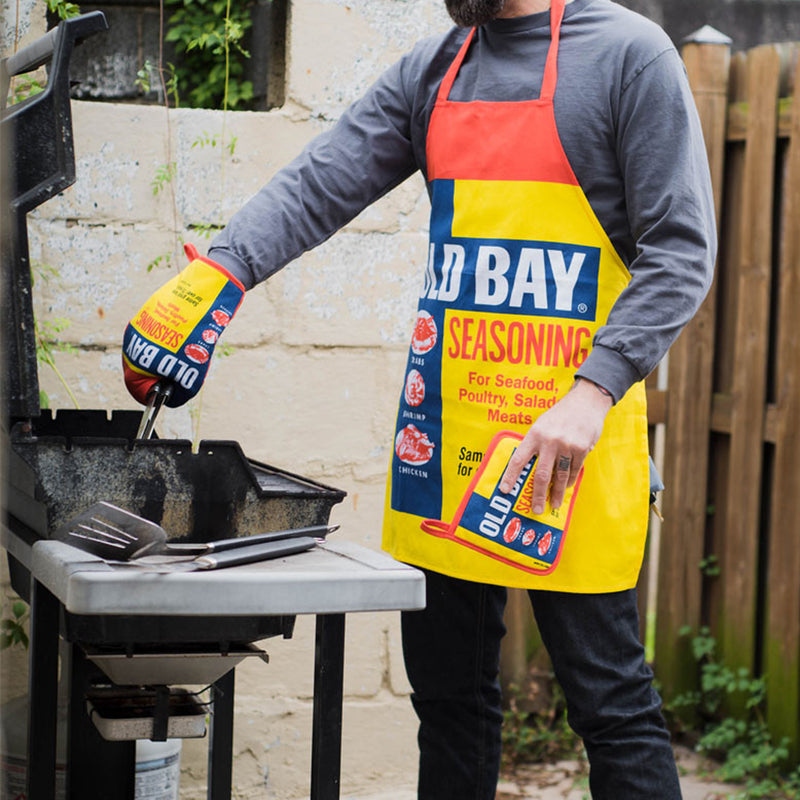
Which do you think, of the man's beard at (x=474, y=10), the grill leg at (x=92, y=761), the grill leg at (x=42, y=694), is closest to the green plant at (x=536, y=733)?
the grill leg at (x=92, y=761)

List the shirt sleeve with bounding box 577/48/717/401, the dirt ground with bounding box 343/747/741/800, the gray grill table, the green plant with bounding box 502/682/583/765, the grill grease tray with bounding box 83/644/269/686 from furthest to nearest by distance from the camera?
1. the green plant with bounding box 502/682/583/765
2. the dirt ground with bounding box 343/747/741/800
3. the shirt sleeve with bounding box 577/48/717/401
4. the grill grease tray with bounding box 83/644/269/686
5. the gray grill table

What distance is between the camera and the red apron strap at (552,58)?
6.63 ft

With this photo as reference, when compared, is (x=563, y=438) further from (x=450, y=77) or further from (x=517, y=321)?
(x=450, y=77)

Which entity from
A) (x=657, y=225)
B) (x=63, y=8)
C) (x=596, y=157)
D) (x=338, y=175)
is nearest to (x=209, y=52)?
(x=63, y=8)

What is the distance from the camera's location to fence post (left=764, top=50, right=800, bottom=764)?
3371 mm

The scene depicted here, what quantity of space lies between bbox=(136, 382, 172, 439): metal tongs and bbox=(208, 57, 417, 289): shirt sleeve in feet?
1.04

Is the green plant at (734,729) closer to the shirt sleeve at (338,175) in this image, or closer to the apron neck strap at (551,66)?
the shirt sleeve at (338,175)

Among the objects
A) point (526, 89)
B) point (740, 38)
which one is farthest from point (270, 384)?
point (740, 38)

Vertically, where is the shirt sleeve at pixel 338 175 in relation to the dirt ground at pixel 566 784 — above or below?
above

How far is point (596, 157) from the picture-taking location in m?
2.00

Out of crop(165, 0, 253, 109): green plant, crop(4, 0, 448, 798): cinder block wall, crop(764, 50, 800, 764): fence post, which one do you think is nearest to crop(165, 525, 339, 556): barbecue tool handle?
crop(4, 0, 448, 798): cinder block wall

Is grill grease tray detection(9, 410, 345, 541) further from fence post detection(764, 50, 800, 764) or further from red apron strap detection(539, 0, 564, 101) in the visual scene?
fence post detection(764, 50, 800, 764)

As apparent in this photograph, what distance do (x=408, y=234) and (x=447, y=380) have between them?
88 centimetres

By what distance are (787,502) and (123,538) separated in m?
2.26
